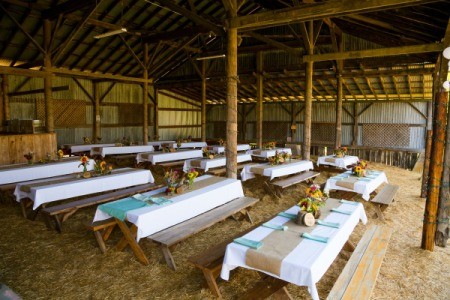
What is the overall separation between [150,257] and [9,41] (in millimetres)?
11535

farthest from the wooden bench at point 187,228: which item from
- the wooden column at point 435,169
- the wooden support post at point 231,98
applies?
the wooden column at point 435,169

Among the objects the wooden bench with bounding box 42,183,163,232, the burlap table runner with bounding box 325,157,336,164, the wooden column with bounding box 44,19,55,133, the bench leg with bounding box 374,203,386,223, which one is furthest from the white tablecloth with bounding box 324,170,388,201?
the wooden column with bounding box 44,19,55,133

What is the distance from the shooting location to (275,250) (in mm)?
2996

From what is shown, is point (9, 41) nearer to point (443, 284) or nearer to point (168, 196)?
point (168, 196)

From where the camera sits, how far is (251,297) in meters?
3.16

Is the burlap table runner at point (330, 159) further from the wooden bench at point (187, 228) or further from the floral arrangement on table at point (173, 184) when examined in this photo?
the floral arrangement on table at point (173, 184)

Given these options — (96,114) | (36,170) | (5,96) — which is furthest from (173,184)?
(96,114)

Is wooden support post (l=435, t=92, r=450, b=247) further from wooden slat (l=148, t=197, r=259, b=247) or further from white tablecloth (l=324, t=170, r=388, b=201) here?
wooden slat (l=148, t=197, r=259, b=247)

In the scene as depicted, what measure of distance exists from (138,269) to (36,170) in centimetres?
466

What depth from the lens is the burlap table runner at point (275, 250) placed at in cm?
285

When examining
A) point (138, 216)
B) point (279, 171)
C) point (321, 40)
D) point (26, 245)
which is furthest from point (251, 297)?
point (321, 40)

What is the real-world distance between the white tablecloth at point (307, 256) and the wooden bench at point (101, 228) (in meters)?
2.15


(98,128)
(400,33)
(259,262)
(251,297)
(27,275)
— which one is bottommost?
(27,275)

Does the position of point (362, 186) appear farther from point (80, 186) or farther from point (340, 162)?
point (80, 186)
